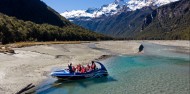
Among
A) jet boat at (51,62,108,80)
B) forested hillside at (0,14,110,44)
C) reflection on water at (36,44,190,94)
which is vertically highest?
forested hillside at (0,14,110,44)

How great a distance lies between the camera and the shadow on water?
37.5 m

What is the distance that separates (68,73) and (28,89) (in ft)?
31.7

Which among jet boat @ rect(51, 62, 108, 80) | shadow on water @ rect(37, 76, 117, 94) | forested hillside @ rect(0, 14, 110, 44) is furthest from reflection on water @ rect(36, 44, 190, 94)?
forested hillside @ rect(0, 14, 110, 44)

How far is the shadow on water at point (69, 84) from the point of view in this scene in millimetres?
37478

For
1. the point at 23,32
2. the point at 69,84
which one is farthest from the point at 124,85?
the point at 23,32

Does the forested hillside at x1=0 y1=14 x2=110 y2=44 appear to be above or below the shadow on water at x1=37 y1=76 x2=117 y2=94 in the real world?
above

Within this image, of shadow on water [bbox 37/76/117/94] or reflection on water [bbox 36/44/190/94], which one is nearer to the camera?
shadow on water [bbox 37/76/117/94]

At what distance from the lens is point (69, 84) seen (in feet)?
140

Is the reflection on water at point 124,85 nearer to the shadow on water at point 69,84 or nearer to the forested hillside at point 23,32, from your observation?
the shadow on water at point 69,84

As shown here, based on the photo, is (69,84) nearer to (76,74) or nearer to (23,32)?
(76,74)

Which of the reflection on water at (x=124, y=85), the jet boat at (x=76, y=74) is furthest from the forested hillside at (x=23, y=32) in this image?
the reflection on water at (x=124, y=85)

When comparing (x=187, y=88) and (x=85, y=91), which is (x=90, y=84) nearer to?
Answer: (x=85, y=91)

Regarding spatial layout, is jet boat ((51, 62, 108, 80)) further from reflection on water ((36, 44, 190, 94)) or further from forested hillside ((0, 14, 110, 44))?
forested hillside ((0, 14, 110, 44))

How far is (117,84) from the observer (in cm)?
4247
